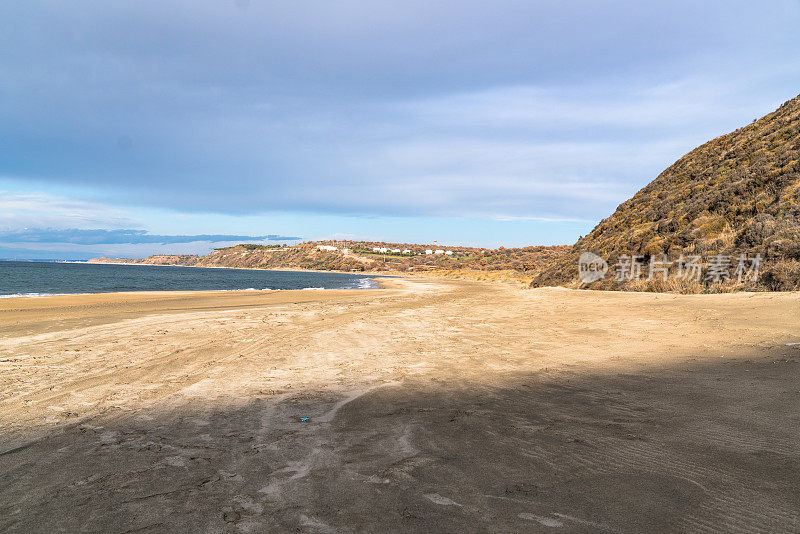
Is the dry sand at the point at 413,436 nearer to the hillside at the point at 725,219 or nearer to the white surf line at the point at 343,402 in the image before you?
the white surf line at the point at 343,402

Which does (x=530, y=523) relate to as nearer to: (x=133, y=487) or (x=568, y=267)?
(x=133, y=487)

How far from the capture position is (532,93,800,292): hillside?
13.4 meters

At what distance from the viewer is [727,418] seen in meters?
3.79

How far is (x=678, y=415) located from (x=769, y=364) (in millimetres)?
2888

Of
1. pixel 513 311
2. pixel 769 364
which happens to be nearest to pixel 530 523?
pixel 769 364

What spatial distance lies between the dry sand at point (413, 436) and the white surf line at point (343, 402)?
0.03m

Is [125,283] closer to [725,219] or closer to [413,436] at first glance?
[413,436]

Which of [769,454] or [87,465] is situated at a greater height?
[769,454]

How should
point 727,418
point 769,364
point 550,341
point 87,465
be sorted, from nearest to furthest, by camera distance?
point 87,465
point 727,418
point 769,364
point 550,341

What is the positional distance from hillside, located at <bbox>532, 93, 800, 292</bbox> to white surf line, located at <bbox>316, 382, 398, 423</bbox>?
1372 cm

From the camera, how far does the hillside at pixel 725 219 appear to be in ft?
43.9

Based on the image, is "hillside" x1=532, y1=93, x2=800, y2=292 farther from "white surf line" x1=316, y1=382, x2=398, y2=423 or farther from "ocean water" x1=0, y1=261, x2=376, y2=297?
"ocean water" x1=0, y1=261, x2=376, y2=297

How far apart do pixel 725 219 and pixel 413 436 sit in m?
20.1

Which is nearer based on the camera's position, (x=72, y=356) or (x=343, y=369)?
(x=343, y=369)
